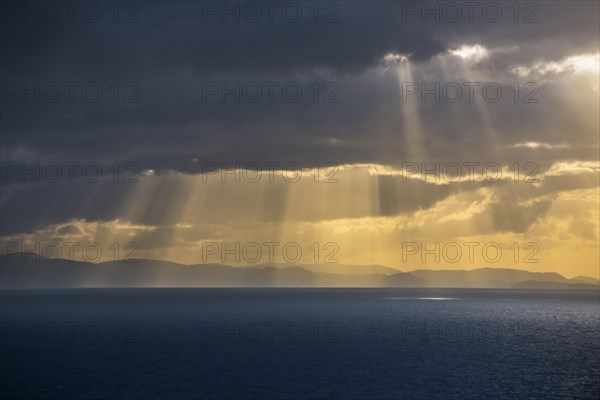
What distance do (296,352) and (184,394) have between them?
46585mm

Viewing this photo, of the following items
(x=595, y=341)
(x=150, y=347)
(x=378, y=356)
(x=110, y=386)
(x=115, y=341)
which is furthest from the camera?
(x=595, y=341)

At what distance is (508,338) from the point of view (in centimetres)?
16675

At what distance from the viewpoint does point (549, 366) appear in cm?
11031

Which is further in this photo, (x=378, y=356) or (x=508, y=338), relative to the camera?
(x=508, y=338)

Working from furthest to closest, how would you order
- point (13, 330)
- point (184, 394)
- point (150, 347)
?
point (13, 330)
point (150, 347)
point (184, 394)

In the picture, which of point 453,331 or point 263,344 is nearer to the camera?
point 263,344

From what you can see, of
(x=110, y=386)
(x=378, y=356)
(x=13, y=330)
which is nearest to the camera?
(x=110, y=386)

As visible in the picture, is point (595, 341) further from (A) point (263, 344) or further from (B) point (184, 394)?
(B) point (184, 394)

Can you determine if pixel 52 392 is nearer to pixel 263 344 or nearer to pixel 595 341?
pixel 263 344

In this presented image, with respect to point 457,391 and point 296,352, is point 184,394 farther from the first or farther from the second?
point 296,352

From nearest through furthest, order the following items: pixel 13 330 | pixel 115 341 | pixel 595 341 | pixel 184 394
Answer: pixel 184 394, pixel 115 341, pixel 595 341, pixel 13 330

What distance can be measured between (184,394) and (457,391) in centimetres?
3548

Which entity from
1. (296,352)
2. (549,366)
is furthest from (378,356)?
(549,366)

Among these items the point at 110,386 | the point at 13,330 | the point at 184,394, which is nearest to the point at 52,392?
the point at 110,386
